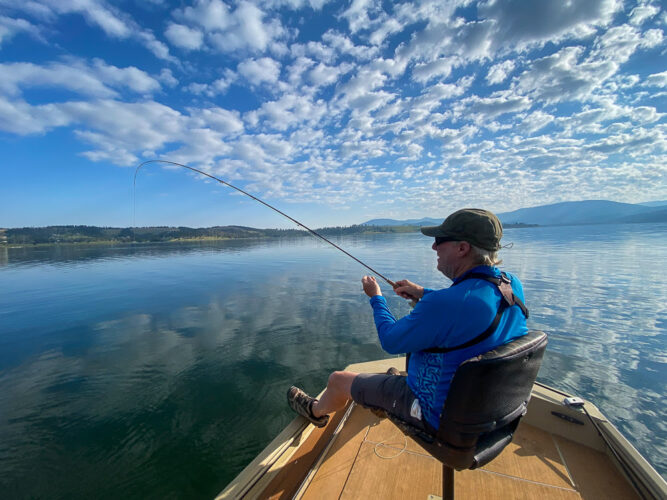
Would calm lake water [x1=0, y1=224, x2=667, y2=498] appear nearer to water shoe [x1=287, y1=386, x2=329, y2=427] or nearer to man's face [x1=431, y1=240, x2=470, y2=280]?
water shoe [x1=287, y1=386, x2=329, y2=427]

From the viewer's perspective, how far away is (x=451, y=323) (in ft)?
5.98

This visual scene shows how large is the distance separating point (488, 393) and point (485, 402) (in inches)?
2.6

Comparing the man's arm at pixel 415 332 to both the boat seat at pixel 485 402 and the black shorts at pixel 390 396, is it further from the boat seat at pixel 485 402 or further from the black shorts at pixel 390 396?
the black shorts at pixel 390 396

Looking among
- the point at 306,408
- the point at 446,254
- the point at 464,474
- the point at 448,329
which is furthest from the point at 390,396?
the point at 306,408

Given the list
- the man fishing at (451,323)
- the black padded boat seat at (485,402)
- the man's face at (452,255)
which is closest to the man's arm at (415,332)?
the man fishing at (451,323)

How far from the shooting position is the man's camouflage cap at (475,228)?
6.94 ft

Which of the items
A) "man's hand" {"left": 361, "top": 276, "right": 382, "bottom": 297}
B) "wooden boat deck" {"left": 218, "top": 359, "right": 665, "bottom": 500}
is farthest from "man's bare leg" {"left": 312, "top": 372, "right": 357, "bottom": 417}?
"man's hand" {"left": 361, "top": 276, "right": 382, "bottom": 297}

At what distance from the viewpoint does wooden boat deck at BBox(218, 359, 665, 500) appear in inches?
107

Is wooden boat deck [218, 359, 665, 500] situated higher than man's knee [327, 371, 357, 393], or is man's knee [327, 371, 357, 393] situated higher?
man's knee [327, 371, 357, 393]

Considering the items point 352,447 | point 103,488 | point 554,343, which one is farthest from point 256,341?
point 554,343

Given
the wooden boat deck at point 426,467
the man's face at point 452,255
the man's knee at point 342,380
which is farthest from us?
the man's knee at point 342,380

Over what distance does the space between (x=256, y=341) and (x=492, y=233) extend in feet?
27.8

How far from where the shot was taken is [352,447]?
343cm

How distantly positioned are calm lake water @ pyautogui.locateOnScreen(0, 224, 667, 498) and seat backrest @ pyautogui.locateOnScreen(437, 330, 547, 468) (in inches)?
168
